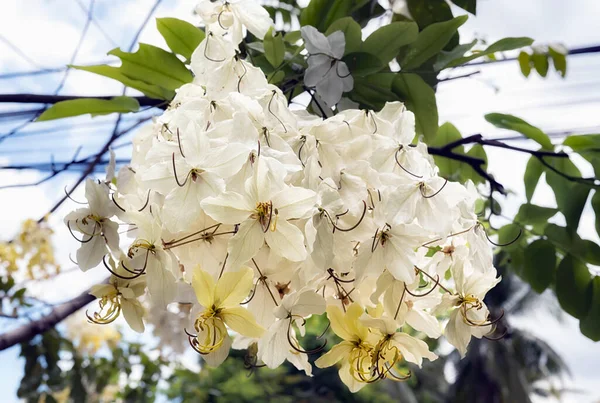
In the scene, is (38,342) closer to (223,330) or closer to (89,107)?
(89,107)

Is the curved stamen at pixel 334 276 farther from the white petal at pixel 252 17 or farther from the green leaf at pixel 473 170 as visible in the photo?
the green leaf at pixel 473 170

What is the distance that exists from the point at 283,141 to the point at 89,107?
0.28m

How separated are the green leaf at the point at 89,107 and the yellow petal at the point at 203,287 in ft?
0.90

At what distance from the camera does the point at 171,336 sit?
1.15 m

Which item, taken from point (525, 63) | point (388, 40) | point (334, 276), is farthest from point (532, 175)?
point (334, 276)

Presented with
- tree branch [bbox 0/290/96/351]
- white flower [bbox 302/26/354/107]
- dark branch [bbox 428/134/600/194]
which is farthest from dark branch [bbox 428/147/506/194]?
tree branch [bbox 0/290/96/351]

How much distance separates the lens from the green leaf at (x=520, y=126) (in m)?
0.66

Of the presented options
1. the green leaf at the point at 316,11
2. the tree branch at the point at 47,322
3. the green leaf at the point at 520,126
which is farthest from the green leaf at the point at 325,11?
the tree branch at the point at 47,322

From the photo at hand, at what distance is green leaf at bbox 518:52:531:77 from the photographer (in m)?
0.76

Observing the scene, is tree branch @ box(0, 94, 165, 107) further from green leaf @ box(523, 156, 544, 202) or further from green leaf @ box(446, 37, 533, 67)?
green leaf @ box(523, 156, 544, 202)

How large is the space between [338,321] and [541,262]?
348 mm

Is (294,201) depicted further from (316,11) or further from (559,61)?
(559,61)

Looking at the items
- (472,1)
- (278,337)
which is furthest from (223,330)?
(472,1)

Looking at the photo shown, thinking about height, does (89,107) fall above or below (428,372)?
above
